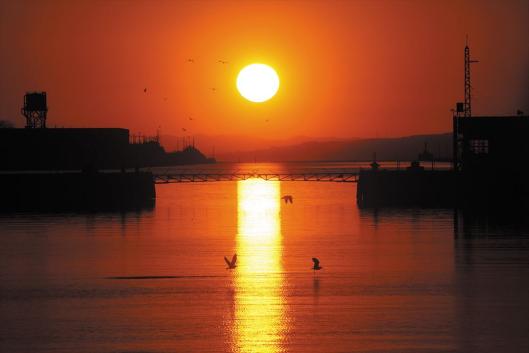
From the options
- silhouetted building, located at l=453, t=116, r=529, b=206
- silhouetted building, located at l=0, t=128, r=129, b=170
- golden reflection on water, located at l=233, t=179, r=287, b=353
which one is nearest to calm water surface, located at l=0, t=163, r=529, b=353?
golden reflection on water, located at l=233, t=179, r=287, b=353

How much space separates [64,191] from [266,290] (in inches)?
4046

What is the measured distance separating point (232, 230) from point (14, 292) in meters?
50.6

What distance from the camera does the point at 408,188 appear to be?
141000mm

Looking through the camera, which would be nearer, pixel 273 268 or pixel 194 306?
pixel 194 306

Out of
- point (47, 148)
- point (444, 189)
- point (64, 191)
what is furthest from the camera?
point (47, 148)

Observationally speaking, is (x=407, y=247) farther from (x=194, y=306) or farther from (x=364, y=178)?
(x=364, y=178)

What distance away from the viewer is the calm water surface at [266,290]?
124ft

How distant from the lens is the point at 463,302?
47.5 meters

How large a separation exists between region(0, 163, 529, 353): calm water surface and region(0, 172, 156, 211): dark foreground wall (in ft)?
161

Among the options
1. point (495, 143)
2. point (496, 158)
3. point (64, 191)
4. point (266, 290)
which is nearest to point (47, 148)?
point (64, 191)

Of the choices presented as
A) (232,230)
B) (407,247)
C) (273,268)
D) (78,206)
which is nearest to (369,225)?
(232,230)

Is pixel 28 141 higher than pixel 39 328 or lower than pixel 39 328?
higher

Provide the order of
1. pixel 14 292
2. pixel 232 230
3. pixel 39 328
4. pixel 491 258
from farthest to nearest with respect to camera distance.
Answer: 1. pixel 232 230
2. pixel 491 258
3. pixel 14 292
4. pixel 39 328

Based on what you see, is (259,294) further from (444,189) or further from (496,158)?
(444,189)
